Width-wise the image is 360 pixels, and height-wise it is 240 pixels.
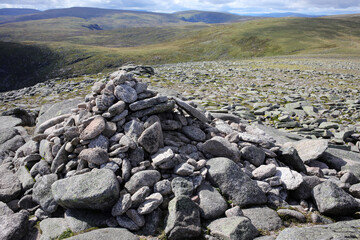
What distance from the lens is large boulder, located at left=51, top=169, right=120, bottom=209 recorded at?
7.55 metres

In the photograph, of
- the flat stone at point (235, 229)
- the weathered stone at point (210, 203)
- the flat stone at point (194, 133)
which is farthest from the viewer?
the flat stone at point (194, 133)

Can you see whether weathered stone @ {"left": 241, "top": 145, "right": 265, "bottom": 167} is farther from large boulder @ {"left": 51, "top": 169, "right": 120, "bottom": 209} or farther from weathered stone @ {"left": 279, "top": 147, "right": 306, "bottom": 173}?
large boulder @ {"left": 51, "top": 169, "right": 120, "bottom": 209}

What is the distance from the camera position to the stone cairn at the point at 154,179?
7.50 metres

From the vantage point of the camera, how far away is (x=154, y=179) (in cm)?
852

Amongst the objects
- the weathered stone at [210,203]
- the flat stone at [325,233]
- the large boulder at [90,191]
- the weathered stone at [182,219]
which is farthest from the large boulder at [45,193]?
the flat stone at [325,233]

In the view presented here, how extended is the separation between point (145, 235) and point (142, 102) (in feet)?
19.1

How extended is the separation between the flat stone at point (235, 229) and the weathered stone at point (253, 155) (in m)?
3.72

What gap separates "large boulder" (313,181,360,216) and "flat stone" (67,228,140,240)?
6.37 meters

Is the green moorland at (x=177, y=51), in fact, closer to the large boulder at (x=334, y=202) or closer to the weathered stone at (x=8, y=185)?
the weathered stone at (x=8, y=185)

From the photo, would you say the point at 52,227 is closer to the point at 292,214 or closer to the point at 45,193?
the point at 45,193

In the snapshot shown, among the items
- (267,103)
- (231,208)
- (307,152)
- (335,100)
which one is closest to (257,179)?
(231,208)

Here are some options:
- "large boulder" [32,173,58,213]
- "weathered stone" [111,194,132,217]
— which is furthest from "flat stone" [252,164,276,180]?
"large boulder" [32,173,58,213]

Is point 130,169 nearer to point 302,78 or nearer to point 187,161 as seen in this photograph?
point 187,161

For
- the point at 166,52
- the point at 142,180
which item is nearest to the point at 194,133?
the point at 142,180
